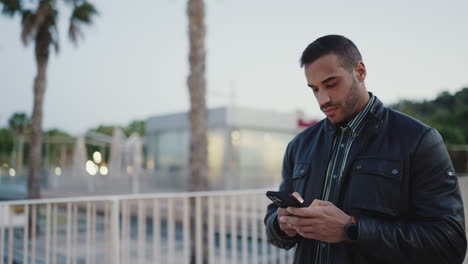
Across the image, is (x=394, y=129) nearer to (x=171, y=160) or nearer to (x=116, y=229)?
(x=116, y=229)

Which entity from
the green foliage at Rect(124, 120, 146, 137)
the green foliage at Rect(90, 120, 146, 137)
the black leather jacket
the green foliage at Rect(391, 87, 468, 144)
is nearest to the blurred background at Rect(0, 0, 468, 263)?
the green foliage at Rect(391, 87, 468, 144)

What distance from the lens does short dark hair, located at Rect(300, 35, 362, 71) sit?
1.56 meters

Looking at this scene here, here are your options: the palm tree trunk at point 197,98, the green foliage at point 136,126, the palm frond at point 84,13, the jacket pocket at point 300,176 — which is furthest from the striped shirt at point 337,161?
the green foliage at point 136,126

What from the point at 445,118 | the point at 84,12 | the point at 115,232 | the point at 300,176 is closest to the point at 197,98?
the point at 115,232

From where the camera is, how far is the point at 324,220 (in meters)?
1.37

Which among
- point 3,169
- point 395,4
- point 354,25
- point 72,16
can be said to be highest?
point 72,16

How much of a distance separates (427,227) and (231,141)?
2260cm

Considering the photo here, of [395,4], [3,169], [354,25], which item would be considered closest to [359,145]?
[354,25]

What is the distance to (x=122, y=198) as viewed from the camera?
148 inches

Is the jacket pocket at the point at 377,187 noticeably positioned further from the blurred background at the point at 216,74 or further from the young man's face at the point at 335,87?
the blurred background at the point at 216,74

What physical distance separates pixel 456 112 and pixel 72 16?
24.9m

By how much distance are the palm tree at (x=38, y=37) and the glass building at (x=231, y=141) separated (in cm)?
885

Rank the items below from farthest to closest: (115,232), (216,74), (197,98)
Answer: (216,74) → (197,98) → (115,232)

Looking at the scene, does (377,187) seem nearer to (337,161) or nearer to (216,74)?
(337,161)
